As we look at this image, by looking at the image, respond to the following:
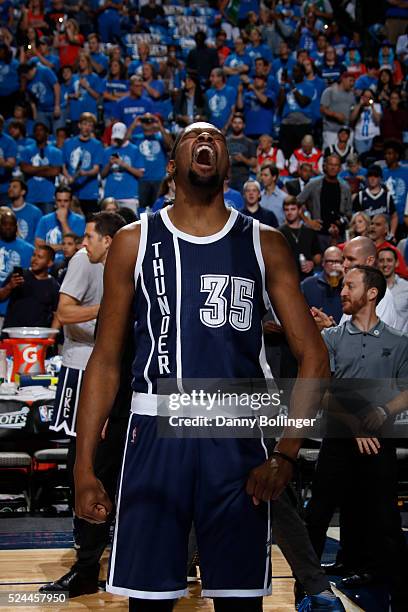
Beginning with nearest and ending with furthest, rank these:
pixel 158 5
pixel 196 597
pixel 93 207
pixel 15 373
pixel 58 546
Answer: pixel 196 597, pixel 58 546, pixel 15 373, pixel 93 207, pixel 158 5

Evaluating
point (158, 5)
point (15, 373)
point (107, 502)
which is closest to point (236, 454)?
point (107, 502)

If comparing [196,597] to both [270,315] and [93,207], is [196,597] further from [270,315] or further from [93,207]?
[93,207]

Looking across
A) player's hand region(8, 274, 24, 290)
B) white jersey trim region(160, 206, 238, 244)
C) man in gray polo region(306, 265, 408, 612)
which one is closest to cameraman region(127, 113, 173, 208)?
player's hand region(8, 274, 24, 290)

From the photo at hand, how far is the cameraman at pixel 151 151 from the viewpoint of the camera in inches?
443

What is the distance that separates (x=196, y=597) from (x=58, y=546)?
106cm

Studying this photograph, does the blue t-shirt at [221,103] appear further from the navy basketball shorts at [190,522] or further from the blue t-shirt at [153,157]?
the navy basketball shorts at [190,522]

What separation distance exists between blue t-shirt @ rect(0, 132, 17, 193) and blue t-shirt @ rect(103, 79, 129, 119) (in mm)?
1988

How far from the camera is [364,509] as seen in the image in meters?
4.27

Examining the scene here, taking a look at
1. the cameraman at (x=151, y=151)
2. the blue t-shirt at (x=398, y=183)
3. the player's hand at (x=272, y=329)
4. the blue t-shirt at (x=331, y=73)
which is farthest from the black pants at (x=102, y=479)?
the blue t-shirt at (x=331, y=73)

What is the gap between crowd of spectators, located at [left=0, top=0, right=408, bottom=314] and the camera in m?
10.1

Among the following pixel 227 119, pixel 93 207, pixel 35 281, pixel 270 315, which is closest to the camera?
pixel 270 315

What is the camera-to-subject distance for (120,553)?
2350 millimetres

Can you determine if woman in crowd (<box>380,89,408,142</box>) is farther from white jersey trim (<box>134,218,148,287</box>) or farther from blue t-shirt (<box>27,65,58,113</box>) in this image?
white jersey trim (<box>134,218,148,287</box>)

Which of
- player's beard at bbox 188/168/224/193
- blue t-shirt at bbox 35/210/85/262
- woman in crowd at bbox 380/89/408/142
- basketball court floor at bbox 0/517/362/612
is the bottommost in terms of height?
basketball court floor at bbox 0/517/362/612
